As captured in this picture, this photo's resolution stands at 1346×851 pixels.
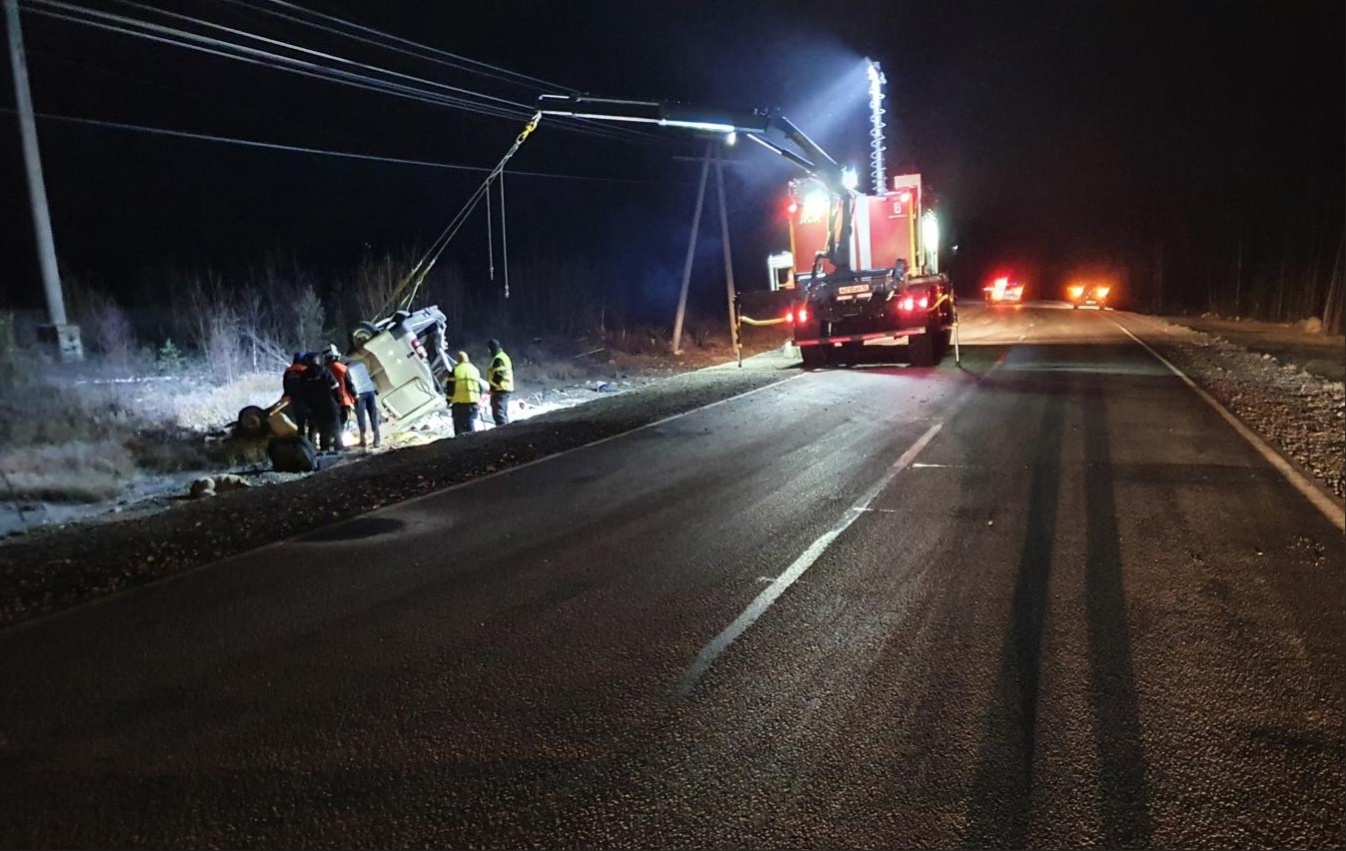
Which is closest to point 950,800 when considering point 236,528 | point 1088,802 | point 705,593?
point 1088,802

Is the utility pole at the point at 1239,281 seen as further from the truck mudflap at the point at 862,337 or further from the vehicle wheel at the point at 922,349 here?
the truck mudflap at the point at 862,337

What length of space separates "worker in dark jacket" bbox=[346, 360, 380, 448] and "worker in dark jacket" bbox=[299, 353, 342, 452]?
56cm

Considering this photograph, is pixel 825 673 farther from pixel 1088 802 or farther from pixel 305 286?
pixel 305 286

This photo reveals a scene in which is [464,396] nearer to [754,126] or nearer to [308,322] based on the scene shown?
[754,126]

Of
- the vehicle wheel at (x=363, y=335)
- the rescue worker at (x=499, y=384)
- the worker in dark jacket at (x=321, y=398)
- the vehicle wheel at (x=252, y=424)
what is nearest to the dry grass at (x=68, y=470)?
the vehicle wheel at (x=252, y=424)

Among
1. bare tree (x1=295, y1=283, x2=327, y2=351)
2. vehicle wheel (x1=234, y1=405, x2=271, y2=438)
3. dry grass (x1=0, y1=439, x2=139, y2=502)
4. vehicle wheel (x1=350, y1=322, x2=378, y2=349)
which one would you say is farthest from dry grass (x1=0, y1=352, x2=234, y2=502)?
bare tree (x1=295, y1=283, x2=327, y2=351)

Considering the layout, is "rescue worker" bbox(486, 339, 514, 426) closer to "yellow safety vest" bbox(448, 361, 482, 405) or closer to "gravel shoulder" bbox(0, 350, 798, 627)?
"yellow safety vest" bbox(448, 361, 482, 405)

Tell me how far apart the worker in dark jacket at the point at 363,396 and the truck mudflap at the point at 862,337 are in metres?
9.60

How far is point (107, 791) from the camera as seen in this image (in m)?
3.83

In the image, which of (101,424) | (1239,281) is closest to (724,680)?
(101,424)

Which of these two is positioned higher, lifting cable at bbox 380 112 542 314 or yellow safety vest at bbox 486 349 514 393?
lifting cable at bbox 380 112 542 314

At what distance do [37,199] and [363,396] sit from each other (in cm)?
783

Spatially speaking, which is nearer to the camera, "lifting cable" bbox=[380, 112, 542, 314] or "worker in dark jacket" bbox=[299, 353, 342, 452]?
"worker in dark jacket" bbox=[299, 353, 342, 452]

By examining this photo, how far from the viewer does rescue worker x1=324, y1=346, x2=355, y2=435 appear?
1375 cm
